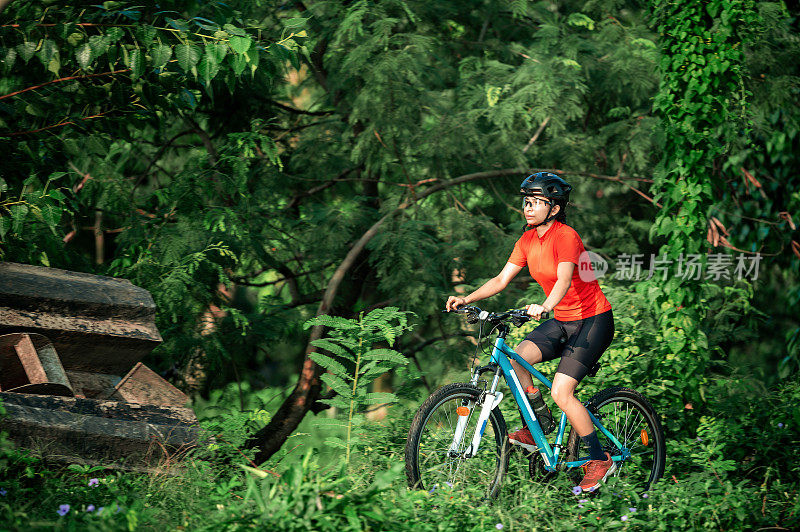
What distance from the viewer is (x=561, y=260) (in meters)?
4.74

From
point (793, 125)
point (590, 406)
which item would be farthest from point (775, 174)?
point (590, 406)

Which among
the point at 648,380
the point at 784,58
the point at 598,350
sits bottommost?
the point at 648,380

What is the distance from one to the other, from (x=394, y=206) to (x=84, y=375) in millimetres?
4810

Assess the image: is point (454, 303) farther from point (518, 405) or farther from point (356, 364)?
point (356, 364)

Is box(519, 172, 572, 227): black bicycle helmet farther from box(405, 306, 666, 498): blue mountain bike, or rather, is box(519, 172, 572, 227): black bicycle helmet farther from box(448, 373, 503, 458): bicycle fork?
box(448, 373, 503, 458): bicycle fork

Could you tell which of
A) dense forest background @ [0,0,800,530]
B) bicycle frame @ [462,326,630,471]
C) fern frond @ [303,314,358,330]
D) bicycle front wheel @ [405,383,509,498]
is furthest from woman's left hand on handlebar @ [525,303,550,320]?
fern frond @ [303,314,358,330]

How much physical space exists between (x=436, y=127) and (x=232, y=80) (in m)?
3.35

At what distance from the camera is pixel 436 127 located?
9.00 metres

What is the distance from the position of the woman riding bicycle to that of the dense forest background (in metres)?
0.42

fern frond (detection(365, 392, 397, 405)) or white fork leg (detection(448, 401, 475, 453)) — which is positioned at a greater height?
white fork leg (detection(448, 401, 475, 453))

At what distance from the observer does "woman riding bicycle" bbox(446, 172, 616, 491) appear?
4859mm

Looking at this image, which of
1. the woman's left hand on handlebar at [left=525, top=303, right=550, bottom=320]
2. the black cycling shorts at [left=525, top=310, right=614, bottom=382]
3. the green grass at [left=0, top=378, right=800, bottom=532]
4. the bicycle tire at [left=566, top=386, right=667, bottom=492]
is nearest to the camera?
the green grass at [left=0, top=378, right=800, bottom=532]

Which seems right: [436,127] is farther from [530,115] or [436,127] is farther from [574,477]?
[574,477]

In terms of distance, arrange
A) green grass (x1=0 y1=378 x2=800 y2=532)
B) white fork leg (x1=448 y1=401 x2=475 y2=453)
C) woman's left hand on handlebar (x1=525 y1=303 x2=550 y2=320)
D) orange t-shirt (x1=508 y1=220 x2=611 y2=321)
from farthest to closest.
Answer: orange t-shirt (x1=508 y1=220 x2=611 y2=321) → white fork leg (x1=448 y1=401 x2=475 y2=453) → woman's left hand on handlebar (x1=525 y1=303 x2=550 y2=320) → green grass (x1=0 y1=378 x2=800 y2=532)
